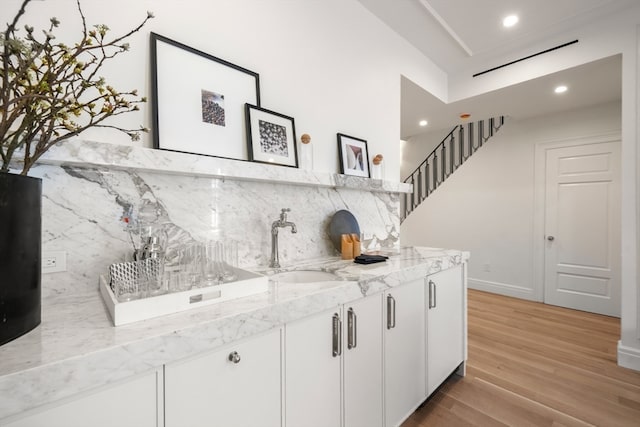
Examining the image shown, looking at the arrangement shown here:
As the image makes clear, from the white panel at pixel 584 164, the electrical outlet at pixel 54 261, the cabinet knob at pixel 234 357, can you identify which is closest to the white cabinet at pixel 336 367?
the cabinet knob at pixel 234 357

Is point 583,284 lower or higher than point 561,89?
lower

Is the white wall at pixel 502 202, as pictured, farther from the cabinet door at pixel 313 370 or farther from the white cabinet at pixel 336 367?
the cabinet door at pixel 313 370

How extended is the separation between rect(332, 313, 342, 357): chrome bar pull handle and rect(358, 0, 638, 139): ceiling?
245cm

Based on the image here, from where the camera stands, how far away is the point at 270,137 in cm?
171

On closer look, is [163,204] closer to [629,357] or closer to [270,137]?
[270,137]

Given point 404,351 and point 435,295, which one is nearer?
point 404,351

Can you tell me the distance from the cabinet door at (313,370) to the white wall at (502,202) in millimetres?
4177

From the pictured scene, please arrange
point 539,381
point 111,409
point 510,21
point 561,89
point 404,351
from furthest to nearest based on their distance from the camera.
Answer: point 561,89
point 510,21
point 539,381
point 404,351
point 111,409

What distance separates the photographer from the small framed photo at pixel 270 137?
5.35ft

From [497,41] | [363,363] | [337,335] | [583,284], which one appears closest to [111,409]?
[337,335]

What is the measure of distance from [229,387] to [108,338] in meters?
0.39

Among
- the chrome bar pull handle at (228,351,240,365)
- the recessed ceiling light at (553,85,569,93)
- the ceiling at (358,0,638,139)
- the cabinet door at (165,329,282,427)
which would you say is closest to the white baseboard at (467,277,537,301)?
the ceiling at (358,0,638,139)

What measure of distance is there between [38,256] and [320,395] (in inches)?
42.4

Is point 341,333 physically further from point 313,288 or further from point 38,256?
point 38,256
